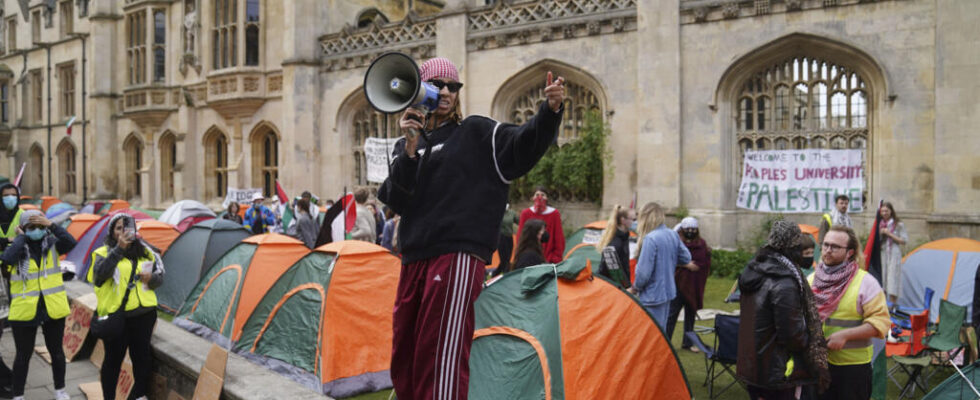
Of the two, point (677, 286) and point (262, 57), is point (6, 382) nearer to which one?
point (677, 286)

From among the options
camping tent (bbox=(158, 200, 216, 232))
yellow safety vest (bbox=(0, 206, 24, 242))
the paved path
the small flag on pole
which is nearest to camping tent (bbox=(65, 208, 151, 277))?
camping tent (bbox=(158, 200, 216, 232))

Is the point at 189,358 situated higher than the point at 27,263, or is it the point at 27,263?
the point at 27,263

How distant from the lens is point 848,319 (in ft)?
13.8

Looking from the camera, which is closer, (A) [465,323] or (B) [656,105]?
(A) [465,323]

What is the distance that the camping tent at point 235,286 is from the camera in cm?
745

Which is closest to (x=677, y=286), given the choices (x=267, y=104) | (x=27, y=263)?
(x=27, y=263)

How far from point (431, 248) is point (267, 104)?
19358mm

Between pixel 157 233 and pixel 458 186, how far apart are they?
11236mm

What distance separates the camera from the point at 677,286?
7105 millimetres

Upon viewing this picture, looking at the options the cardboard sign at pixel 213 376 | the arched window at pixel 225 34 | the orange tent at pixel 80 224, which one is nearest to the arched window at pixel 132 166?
the arched window at pixel 225 34

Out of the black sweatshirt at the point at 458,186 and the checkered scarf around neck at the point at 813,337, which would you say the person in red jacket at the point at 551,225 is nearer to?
the checkered scarf around neck at the point at 813,337

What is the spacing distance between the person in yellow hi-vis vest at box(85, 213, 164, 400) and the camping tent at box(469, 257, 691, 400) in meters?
2.70

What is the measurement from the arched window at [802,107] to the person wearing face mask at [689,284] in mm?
6007

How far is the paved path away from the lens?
639 cm
